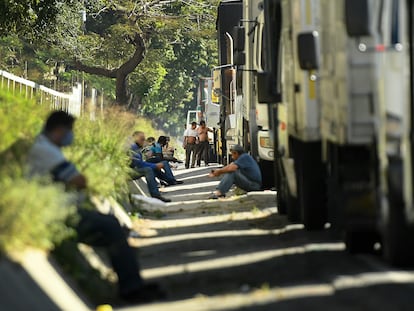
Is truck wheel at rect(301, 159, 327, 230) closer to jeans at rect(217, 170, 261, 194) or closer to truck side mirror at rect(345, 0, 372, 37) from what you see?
truck side mirror at rect(345, 0, 372, 37)

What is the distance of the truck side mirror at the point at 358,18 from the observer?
12.0 m

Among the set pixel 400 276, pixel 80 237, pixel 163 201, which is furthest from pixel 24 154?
pixel 163 201

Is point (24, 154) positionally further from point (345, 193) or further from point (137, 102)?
point (137, 102)

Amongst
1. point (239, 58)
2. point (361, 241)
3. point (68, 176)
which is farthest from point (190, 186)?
point (68, 176)

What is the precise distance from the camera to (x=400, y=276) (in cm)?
1224

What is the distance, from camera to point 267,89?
19.6 m

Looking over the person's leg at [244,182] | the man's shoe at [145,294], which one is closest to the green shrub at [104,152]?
the person's leg at [244,182]

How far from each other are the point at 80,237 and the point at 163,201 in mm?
13223

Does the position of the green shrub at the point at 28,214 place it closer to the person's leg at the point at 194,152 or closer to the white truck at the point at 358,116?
the white truck at the point at 358,116

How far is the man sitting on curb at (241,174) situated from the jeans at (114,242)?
12.8 metres

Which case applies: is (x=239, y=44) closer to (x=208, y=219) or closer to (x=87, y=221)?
(x=208, y=219)

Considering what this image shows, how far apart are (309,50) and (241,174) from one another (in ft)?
34.9

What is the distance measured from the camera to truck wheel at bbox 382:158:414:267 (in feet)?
39.8

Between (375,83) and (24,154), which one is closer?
(375,83)
